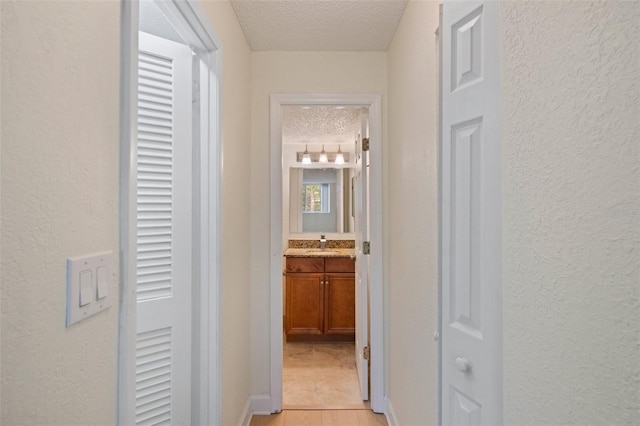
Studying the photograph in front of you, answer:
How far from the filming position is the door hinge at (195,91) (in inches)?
61.4

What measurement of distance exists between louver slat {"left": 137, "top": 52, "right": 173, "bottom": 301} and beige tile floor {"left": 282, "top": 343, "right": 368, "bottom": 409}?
5.25 feet

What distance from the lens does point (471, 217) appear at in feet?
3.11

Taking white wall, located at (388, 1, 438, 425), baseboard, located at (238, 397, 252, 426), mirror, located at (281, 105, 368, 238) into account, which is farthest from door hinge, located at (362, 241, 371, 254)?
mirror, located at (281, 105, 368, 238)

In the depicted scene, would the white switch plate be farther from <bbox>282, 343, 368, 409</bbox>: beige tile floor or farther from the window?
the window

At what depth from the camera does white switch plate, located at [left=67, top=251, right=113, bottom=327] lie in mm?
692

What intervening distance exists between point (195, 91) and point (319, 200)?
317 cm

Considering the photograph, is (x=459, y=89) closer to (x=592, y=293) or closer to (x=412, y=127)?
(x=592, y=293)

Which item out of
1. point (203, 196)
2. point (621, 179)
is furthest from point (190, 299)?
point (621, 179)

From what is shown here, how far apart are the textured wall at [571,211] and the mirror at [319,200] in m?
3.84

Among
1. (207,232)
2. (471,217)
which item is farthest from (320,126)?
(471,217)

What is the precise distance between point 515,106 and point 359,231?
6.78ft

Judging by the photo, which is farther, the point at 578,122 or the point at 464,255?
the point at 464,255

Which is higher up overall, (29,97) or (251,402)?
(29,97)

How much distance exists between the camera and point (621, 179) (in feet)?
1.68
